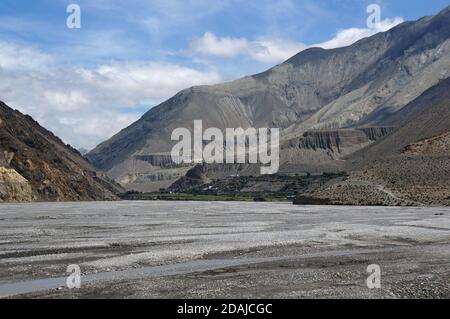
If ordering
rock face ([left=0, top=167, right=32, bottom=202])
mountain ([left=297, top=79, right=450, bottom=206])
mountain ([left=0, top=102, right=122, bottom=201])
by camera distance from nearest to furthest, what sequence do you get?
1. mountain ([left=297, top=79, right=450, bottom=206])
2. rock face ([left=0, top=167, right=32, bottom=202])
3. mountain ([left=0, top=102, right=122, bottom=201])

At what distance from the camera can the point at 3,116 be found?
138 metres

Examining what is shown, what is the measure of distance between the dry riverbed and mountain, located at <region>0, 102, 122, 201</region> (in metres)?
67.4

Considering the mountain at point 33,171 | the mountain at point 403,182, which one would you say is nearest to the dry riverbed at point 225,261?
the mountain at point 403,182

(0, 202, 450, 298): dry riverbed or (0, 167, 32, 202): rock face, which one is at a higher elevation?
(0, 167, 32, 202): rock face

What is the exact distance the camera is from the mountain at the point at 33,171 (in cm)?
11544

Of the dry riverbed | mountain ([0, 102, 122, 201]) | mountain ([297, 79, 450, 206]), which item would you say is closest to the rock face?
mountain ([0, 102, 122, 201])

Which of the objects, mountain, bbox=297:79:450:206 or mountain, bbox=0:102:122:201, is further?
mountain, bbox=0:102:122:201

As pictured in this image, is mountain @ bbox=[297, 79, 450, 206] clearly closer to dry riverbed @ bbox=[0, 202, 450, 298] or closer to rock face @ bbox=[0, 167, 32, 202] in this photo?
dry riverbed @ bbox=[0, 202, 450, 298]

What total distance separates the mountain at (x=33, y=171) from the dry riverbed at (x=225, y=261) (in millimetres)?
67418

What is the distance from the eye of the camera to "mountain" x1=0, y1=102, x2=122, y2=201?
379ft

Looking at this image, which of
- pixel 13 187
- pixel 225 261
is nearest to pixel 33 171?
pixel 13 187

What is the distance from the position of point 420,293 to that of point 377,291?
4.78 ft

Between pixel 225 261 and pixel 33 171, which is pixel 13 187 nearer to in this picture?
pixel 33 171

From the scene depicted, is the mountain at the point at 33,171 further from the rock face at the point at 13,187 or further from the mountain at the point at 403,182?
the mountain at the point at 403,182
